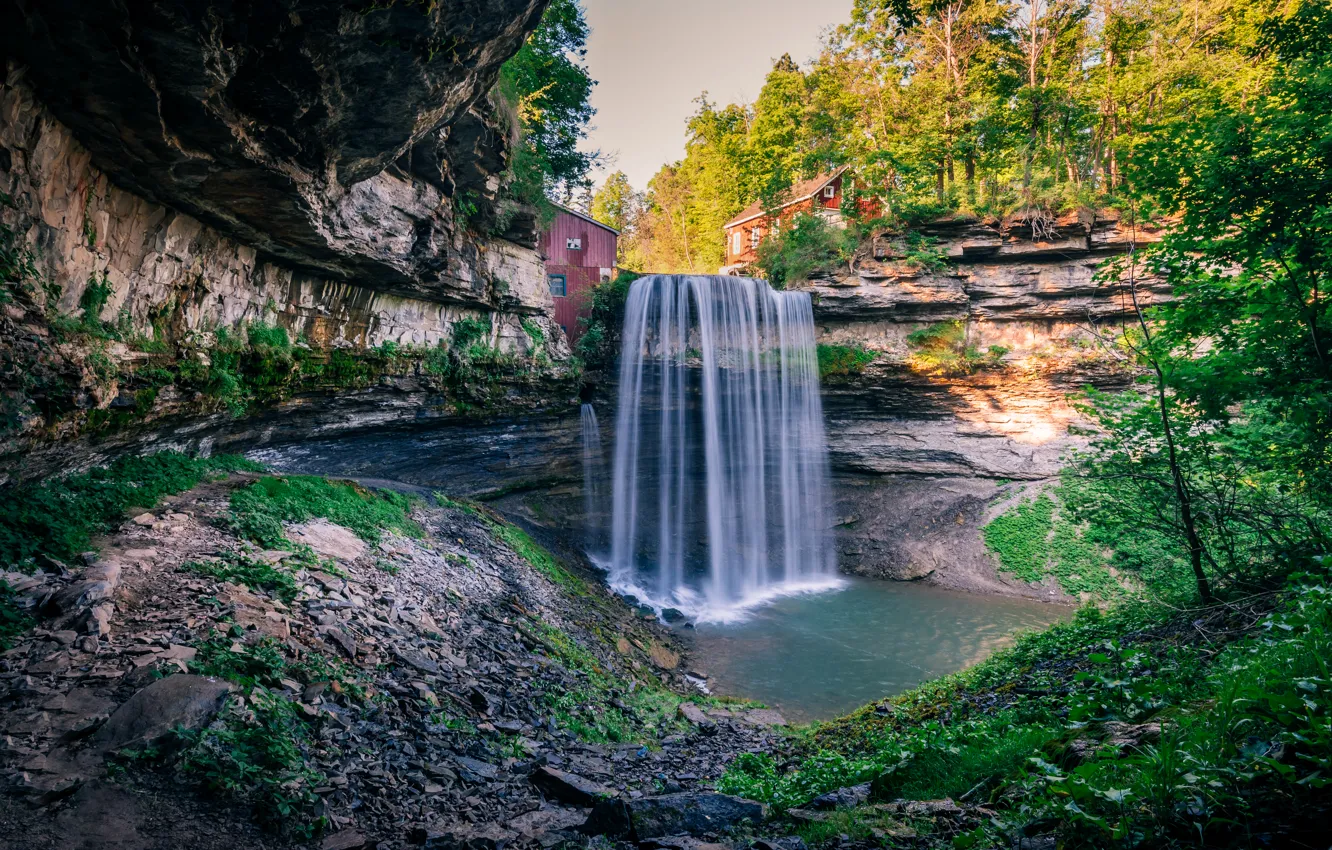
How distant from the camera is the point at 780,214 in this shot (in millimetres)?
22375

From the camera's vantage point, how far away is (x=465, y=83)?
24.2 feet

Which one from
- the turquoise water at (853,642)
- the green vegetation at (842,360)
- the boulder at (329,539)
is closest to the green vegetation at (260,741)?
the boulder at (329,539)

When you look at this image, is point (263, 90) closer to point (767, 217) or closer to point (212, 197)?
point (212, 197)

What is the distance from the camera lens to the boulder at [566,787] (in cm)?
449

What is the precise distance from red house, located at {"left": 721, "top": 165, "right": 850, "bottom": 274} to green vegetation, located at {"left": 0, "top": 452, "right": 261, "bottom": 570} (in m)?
18.7

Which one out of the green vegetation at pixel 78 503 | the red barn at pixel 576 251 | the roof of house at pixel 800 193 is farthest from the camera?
the roof of house at pixel 800 193

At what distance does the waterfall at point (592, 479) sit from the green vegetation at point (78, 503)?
34.4ft

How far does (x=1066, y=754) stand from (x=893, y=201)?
1876 cm

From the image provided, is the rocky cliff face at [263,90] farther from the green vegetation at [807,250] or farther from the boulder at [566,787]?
the green vegetation at [807,250]

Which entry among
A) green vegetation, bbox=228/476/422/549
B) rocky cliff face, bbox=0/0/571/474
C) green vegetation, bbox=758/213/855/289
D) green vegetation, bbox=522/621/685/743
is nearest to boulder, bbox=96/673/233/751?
rocky cliff face, bbox=0/0/571/474

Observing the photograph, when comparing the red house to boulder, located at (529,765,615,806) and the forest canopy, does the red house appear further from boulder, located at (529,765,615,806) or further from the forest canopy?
boulder, located at (529,765,615,806)

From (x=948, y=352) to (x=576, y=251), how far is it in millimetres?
15069

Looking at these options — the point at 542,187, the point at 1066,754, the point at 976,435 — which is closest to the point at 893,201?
the point at 976,435

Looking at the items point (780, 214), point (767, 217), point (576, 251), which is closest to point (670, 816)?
point (780, 214)
